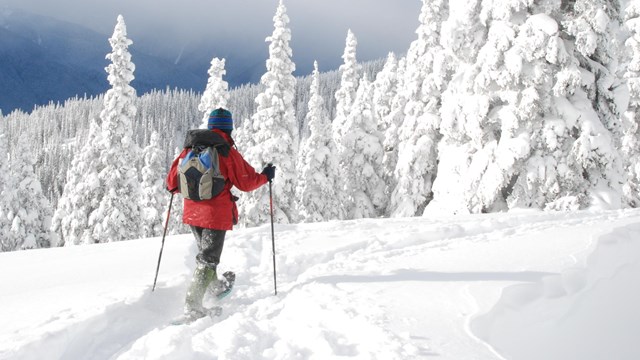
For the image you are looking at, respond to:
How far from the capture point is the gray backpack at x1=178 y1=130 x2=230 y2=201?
5117 mm

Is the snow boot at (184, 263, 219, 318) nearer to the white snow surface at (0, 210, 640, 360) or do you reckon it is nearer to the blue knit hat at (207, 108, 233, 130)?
the white snow surface at (0, 210, 640, 360)

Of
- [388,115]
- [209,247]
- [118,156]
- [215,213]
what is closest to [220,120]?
[215,213]

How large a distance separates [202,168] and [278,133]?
20.5 metres

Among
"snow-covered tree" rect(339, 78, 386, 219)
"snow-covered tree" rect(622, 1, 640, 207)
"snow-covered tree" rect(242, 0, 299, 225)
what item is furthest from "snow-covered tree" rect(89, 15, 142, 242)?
"snow-covered tree" rect(622, 1, 640, 207)

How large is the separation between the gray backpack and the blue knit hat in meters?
0.26

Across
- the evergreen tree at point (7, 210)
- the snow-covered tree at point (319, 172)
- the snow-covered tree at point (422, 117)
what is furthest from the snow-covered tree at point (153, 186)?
the snow-covered tree at point (422, 117)

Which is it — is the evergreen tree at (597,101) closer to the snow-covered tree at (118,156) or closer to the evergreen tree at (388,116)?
the evergreen tree at (388,116)

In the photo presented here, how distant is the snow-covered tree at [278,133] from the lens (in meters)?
24.9

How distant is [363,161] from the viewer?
97.1 feet

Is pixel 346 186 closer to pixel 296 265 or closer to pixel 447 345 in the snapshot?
pixel 296 265

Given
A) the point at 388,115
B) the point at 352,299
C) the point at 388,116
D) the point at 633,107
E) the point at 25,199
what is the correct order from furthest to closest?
1. the point at 25,199
2. the point at 388,115
3. the point at 388,116
4. the point at 633,107
5. the point at 352,299

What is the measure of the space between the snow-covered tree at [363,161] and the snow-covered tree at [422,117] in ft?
13.7

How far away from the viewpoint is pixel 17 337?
3.88 meters

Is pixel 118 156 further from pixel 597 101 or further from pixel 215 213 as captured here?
pixel 597 101
